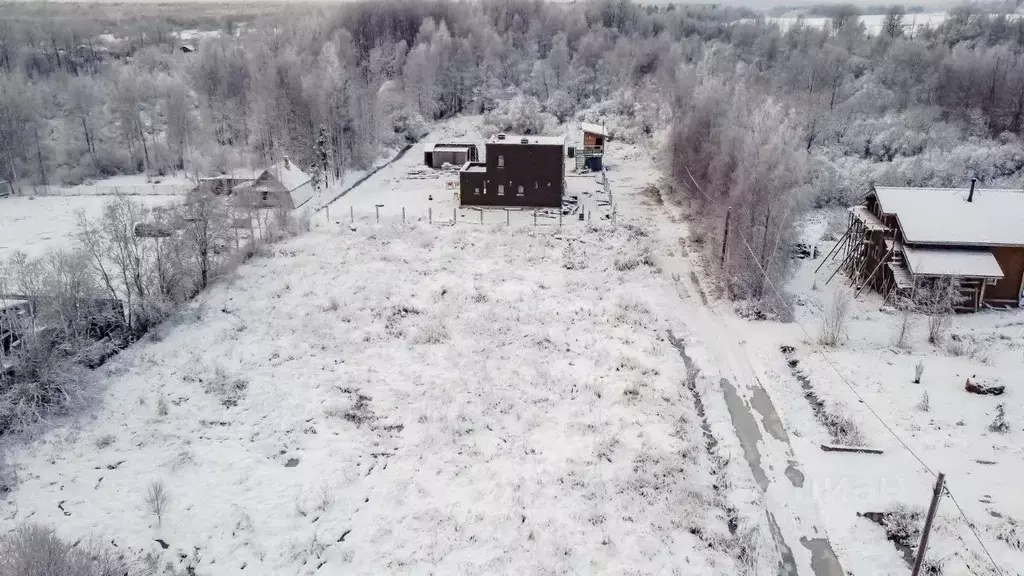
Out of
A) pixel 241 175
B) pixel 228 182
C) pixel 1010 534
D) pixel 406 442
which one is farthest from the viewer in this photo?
pixel 241 175

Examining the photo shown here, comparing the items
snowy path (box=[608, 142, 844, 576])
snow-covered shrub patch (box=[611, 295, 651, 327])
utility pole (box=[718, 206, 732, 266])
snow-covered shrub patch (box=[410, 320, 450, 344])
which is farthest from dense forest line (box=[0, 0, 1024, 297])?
snow-covered shrub patch (box=[410, 320, 450, 344])

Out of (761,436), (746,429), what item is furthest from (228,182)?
(761,436)

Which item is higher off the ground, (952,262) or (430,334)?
(952,262)

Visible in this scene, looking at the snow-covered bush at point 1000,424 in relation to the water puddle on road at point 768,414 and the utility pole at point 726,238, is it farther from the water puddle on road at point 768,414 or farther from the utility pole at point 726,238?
the utility pole at point 726,238

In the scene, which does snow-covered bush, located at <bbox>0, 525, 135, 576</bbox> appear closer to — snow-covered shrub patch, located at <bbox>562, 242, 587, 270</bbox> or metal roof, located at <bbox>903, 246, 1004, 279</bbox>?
snow-covered shrub patch, located at <bbox>562, 242, 587, 270</bbox>

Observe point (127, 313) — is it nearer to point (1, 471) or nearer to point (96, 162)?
point (1, 471)

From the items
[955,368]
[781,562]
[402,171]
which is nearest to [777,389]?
[955,368]

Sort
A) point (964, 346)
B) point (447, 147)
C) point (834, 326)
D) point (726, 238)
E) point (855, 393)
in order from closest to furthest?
point (855, 393)
point (964, 346)
point (834, 326)
point (726, 238)
point (447, 147)

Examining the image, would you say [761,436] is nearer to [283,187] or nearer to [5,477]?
[5,477]
